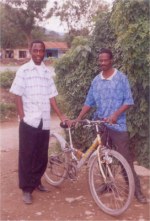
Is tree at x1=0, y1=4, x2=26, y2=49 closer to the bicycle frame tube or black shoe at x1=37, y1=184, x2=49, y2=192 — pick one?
black shoe at x1=37, y1=184, x2=49, y2=192

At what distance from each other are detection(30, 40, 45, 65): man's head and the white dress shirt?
0.07 m

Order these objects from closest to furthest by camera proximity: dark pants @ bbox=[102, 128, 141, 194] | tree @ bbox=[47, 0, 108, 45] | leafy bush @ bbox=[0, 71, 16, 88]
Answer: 1. dark pants @ bbox=[102, 128, 141, 194]
2. leafy bush @ bbox=[0, 71, 16, 88]
3. tree @ bbox=[47, 0, 108, 45]

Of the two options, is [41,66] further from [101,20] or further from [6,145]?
[6,145]

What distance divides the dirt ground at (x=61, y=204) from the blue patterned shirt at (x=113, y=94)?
993mm

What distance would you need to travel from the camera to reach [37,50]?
4.65m

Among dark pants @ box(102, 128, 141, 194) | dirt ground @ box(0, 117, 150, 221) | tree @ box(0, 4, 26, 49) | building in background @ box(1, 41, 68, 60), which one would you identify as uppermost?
tree @ box(0, 4, 26, 49)

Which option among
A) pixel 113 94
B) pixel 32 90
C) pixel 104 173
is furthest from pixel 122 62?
pixel 104 173

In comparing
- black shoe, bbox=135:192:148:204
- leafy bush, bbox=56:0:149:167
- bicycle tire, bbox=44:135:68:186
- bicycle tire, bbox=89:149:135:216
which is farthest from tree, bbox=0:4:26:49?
black shoe, bbox=135:192:148:204

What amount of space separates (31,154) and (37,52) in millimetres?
1257

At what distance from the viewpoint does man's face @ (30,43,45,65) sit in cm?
464

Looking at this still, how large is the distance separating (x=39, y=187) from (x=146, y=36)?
8.02 feet

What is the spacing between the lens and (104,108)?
181 inches

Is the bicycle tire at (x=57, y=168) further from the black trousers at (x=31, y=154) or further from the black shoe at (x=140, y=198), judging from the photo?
the black shoe at (x=140, y=198)

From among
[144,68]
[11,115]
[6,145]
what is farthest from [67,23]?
[144,68]
